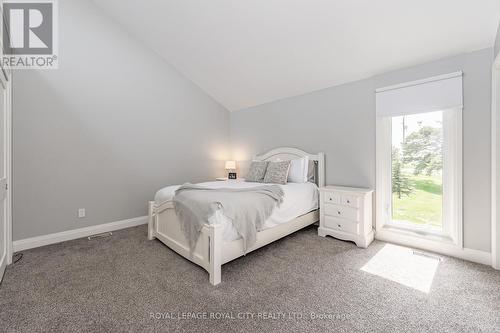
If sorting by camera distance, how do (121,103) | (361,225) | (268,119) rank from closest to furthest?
1. (361,225)
2. (121,103)
3. (268,119)

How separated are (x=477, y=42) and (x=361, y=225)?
2.18 m

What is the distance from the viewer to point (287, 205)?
271cm

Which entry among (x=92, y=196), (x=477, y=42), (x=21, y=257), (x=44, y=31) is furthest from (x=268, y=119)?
(x=21, y=257)

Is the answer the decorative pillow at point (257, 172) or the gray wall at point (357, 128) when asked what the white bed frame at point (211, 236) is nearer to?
the gray wall at point (357, 128)

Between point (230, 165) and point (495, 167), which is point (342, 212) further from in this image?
point (230, 165)

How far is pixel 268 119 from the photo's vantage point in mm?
4234

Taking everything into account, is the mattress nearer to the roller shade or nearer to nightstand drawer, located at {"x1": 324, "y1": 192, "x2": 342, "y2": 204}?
nightstand drawer, located at {"x1": 324, "y1": 192, "x2": 342, "y2": 204}

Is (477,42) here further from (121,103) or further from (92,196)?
(92,196)

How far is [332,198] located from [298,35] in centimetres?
208

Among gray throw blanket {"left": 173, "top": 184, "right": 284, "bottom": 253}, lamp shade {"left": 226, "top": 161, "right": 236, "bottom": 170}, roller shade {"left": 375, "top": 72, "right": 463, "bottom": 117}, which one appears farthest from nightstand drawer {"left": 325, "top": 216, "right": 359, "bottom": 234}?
lamp shade {"left": 226, "top": 161, "right": 236, "bottom": 170}

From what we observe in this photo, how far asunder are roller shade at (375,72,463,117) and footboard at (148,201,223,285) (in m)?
2.54

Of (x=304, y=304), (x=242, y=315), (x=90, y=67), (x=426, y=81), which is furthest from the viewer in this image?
(x=90, y=67)

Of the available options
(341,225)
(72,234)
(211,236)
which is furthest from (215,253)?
(72,234)

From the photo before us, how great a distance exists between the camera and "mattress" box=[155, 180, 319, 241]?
202cm
